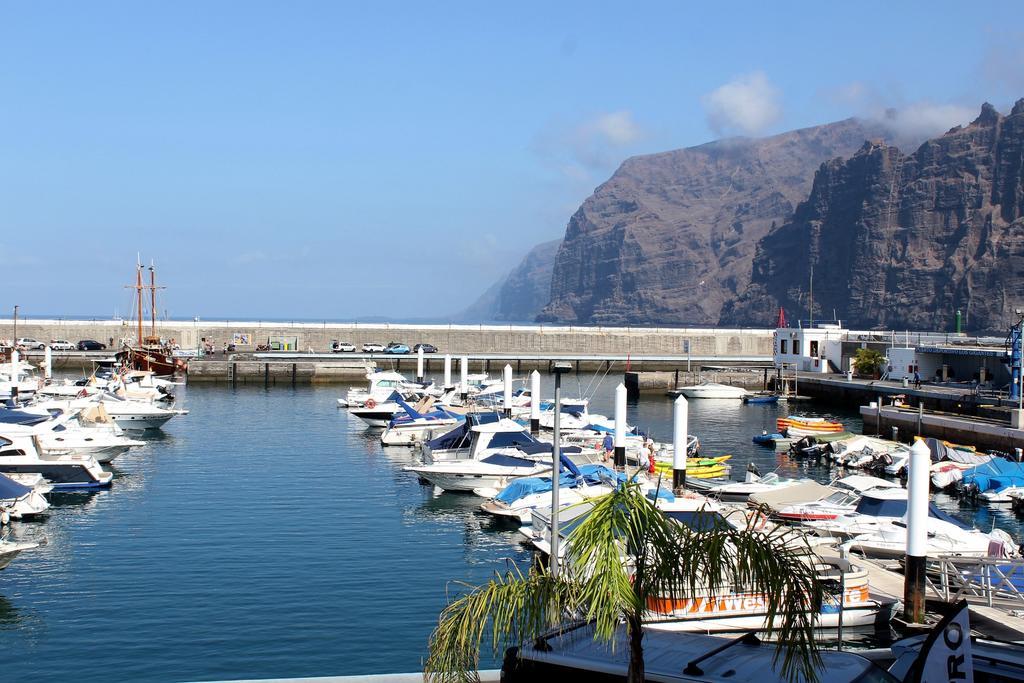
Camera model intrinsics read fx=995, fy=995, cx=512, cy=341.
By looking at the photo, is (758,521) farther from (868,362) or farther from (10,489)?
(868,362)

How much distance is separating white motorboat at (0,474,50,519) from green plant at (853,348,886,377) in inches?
2319

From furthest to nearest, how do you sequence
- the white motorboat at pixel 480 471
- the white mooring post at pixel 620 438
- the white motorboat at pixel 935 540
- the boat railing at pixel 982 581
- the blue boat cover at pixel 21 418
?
the blue boat cover at pixel 21 418 < the white mooring post at pixel 620 438 < the white motorboat at pixel 480 471 < the white motorboat at pixel 935 540 < the boat railing at pixel 982 581

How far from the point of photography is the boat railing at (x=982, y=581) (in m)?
18.0

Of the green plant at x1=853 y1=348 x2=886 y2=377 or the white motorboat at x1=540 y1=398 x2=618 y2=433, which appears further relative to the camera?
the green plant at x1=853 y1=348 x2=886 y2=377

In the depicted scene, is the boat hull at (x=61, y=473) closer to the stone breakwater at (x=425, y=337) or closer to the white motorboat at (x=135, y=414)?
the white motorboat at (x=135, y=414)

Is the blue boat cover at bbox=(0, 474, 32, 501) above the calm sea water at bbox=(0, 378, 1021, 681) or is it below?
above

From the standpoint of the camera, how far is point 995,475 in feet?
118

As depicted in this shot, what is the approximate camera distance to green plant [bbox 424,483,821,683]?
8.64m

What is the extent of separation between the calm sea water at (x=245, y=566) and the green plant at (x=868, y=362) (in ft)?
104

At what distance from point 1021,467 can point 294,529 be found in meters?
26.4

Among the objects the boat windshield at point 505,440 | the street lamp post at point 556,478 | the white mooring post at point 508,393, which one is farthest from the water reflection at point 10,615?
the white mooring post at point 508,393

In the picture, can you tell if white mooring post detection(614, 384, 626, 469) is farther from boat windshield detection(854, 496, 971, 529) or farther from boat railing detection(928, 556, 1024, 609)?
boat railing detection(928, 556, 1024, 609)

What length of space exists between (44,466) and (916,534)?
28182mm

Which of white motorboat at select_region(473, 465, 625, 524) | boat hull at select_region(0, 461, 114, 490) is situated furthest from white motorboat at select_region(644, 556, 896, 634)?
boat hull at select_region(0, 461, 114, 490)
